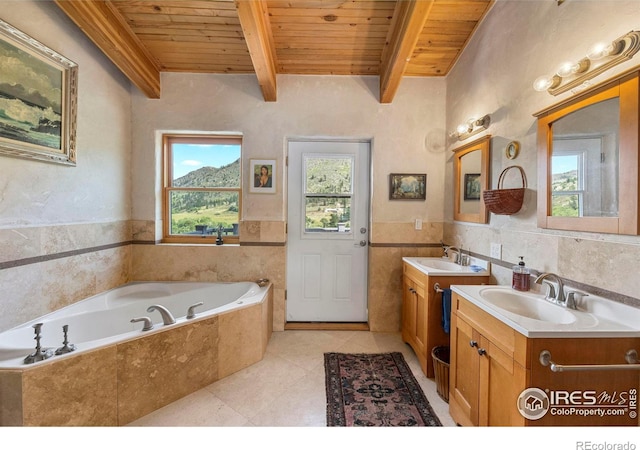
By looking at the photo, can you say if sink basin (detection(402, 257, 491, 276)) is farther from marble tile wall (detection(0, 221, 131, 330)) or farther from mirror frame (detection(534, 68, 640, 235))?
marble tile wall (detection(0, 221, 131, 330))

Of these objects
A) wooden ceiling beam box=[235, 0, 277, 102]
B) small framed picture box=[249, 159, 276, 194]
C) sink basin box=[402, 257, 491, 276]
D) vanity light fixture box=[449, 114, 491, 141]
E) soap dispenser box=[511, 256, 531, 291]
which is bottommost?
sink basin box=[402, 257, 491, 276]

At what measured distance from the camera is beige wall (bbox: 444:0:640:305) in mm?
1130

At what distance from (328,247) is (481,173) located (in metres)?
1.59

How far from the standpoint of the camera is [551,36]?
1.45 metres

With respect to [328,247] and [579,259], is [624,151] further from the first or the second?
[328,247]

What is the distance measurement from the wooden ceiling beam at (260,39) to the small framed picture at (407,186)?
59.5 inches

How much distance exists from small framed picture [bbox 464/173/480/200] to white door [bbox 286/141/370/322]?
0.95 m

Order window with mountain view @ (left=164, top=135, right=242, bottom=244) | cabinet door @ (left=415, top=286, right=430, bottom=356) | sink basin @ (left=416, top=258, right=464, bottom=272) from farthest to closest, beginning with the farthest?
window with mountain view @ (left=164, top=135, right=242, bottom=244) → sink basin @ (left=416, top=258, right=464, bottom=272) → cabinet door @ (left=415, top=286, right=430, bottom=356)

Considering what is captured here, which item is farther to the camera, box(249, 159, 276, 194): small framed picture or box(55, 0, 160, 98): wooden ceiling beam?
box(249, 159, 276, 194): small framed picture

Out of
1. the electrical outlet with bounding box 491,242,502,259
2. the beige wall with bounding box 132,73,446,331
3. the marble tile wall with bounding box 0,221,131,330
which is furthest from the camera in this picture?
the beige wall with bounding box 132,73,446,331

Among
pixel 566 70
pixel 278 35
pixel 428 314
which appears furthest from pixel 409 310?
pixel 278 35

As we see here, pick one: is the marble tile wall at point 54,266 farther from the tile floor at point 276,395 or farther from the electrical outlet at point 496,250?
the electrical outlet at point 496,250

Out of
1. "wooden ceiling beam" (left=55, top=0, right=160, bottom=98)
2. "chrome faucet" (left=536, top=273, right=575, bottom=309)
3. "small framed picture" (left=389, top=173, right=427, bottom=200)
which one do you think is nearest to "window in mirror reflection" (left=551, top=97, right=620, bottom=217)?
"chrome faucet" (left=536, top=273, right=575, bottom=309)

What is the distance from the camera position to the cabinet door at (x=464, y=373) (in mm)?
1310
